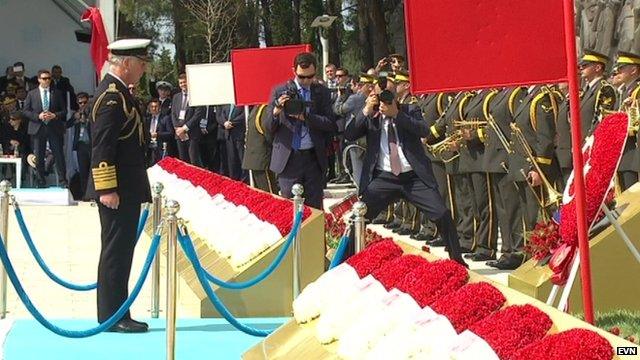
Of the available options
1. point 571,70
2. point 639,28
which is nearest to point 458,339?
point 571,70

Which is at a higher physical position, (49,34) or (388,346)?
(49,34)

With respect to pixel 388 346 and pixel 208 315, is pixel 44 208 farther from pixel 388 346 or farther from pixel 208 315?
pixel 388 346

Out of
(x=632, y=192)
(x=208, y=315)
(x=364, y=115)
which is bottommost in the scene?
(x=208, y=315)

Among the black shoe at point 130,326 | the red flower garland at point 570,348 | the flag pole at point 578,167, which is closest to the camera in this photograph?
the red flower garland at point 570,348

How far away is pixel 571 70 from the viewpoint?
19.3ft

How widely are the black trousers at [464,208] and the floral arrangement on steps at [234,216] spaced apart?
2.55 meters

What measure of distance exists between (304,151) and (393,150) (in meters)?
0.95

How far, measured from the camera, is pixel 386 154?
9.91 meters

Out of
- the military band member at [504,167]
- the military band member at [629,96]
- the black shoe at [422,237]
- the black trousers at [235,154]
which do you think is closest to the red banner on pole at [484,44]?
the military band member at [629,96]

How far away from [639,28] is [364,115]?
10.8 m

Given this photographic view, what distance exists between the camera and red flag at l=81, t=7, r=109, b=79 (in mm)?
22938

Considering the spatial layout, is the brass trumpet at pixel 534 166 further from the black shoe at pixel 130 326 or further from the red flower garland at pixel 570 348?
the red flower garland at pixel 570 348

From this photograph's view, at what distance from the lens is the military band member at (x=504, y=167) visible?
11.6 metres

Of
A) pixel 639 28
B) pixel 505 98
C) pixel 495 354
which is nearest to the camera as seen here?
pixel 495 354
